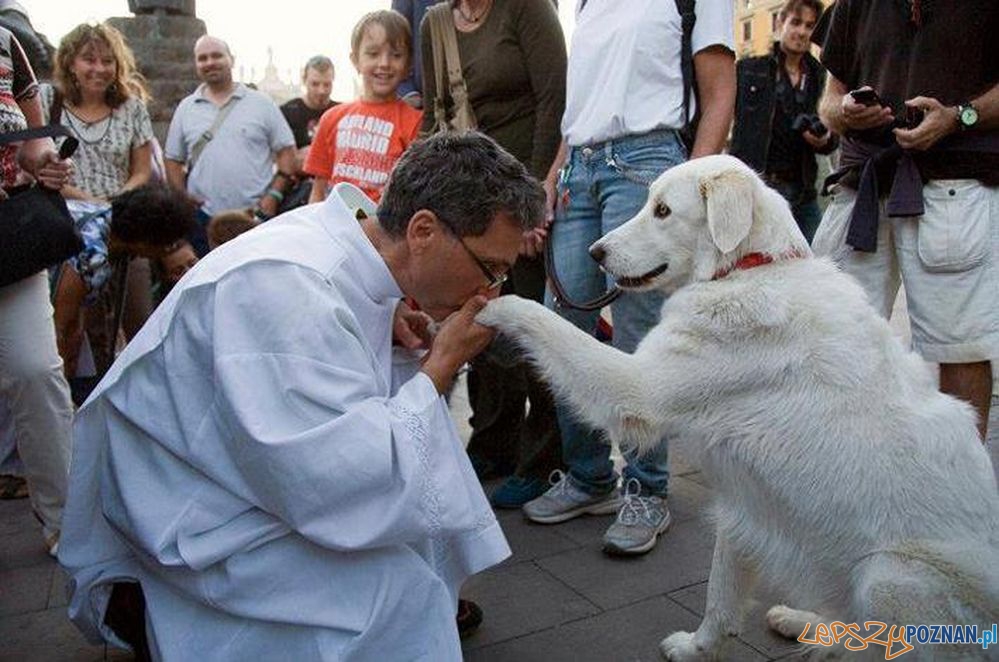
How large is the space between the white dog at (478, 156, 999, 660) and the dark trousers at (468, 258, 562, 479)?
3.57 feet

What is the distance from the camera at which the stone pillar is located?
9273 mm

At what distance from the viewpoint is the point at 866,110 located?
10.1 feet

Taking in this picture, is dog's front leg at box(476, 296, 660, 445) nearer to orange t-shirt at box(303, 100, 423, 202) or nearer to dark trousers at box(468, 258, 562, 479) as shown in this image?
dark trousers at box(468, 258, 562, 479)

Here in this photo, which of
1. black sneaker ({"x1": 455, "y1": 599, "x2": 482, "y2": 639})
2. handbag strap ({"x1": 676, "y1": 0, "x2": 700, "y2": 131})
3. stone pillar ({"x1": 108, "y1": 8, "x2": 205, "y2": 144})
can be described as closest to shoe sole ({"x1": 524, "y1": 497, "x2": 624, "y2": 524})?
black sneaker ({"x1": 455, "y1": 599, "x2": 482, "y2": 639})

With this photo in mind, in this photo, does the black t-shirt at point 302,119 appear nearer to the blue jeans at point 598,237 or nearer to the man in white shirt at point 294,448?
the blue jeans at point 598,237

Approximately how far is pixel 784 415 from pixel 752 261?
47 centimetres

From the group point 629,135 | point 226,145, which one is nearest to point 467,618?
point 629,135

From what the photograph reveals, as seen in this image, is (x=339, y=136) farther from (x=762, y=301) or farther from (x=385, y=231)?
(x=762, y=301)

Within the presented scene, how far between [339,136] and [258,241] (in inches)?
102

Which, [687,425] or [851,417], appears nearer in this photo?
[851,417]

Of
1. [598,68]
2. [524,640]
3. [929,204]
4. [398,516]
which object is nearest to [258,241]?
[398,516]

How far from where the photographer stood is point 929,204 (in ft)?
9.93

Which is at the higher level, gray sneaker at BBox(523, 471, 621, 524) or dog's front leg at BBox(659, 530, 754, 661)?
dog's front leg at BBox(659, 530, 754, 661)

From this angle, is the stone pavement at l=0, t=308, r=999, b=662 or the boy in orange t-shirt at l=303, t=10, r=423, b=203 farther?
the boy in orange t-shirt at l=303, t=10, r=423, b=203
